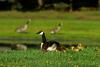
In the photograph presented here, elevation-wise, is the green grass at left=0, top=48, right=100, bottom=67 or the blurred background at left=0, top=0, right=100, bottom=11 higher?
the green grass at left=0, top=48, right=100, bottom=67

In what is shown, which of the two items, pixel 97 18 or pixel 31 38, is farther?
pixel 97 18

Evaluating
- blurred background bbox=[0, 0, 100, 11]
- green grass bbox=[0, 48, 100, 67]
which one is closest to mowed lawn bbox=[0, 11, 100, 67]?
green grass bbox=[0, 48, 100, 67]

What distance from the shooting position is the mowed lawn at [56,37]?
1886cm

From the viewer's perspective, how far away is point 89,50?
2238 centimetres

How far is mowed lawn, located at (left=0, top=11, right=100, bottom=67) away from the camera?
18.9 meters

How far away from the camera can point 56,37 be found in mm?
40719

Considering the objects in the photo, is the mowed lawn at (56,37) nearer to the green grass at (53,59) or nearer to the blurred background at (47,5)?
the green grass at (53,59)

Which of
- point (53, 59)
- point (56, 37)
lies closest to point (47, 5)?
point (56, 37)

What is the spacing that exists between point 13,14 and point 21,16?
6.65 feet

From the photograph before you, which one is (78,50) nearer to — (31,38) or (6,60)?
(6,60)

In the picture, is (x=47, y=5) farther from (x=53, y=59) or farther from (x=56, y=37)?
(x=53, y=59)

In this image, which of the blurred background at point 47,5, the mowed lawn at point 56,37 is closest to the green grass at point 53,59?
the mowed lawn at point 56,37

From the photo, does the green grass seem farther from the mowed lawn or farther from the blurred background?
the blurred background

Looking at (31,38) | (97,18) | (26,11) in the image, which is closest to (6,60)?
(31,38)
